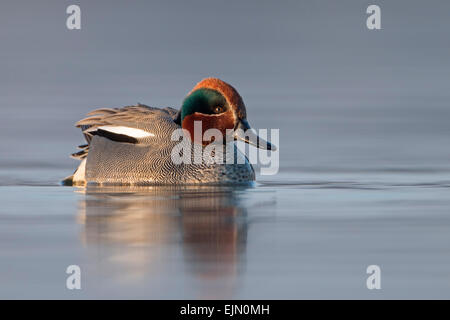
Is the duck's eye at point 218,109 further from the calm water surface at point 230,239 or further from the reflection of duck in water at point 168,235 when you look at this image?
the reflection of duck in water at point 168,235

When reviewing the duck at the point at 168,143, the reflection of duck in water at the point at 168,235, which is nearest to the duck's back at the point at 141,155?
the duck at the point at 168,143

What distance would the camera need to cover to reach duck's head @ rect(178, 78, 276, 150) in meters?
10.6

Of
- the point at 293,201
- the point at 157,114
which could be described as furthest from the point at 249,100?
the point at 293,201

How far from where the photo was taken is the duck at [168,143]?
1063cm

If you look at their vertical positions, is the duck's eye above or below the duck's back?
above

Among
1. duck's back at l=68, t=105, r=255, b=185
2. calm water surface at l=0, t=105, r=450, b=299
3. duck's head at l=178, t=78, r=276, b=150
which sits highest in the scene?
duck's head at l=178, t=78, r=276, b=150

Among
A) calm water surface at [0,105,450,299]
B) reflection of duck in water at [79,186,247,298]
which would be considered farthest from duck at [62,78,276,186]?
reflection of duck in water at [79,186,247,298]

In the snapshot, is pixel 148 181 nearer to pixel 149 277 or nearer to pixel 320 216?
pixel 320 216

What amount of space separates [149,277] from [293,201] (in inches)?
146

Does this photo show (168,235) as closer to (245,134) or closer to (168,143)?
(245,134)

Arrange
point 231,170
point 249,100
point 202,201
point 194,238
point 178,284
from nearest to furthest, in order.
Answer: point 178,284
point 194,238
point 202,201
point 231,170
point 249,100

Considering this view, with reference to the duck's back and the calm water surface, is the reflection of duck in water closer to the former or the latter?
the calm water surface

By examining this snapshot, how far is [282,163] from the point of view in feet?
42.1

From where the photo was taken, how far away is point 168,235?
691 centimetres
